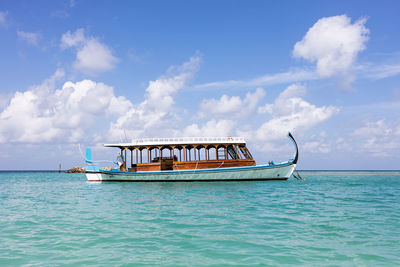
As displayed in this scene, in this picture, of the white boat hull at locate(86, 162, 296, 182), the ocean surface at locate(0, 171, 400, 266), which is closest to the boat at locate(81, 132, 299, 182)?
the white boat hull at locate(86, 162, 296, 182)

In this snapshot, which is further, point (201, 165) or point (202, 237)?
point (201, 165)

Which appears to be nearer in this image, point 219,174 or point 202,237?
point 202,237

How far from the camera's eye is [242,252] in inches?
244

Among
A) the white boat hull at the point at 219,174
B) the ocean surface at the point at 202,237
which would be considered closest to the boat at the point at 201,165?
the white boat hull at the point at 219,174

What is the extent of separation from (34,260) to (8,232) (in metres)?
3.36

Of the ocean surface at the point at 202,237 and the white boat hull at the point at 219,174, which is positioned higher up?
the white boat hull at the point at 219,174

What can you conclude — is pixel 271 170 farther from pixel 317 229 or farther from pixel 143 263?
pixel 143 263

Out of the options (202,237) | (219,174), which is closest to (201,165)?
(219,174)

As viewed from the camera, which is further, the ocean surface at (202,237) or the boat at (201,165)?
the boat at (201,165)

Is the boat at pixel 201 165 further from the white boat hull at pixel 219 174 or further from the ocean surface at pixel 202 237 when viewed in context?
the ocean surface at pixel 202 237

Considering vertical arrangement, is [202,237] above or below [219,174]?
below

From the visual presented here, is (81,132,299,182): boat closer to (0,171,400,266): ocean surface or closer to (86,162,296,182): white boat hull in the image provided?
(86,162,296,182): white boat hull

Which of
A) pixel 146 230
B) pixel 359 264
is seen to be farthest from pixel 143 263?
pixel 359 264

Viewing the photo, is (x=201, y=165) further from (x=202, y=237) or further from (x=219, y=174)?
(x=202, y=237)
